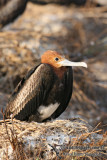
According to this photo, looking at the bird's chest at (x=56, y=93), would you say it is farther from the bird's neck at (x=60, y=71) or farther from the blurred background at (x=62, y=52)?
the blurred background at (x=62, y=52)

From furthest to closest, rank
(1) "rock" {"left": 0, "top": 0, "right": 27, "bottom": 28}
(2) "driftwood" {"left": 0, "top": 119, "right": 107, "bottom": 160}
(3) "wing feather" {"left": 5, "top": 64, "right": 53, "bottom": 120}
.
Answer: (1) "rock" {"left": 0, "top": 0, "right": 27, "bottom": 28}
(3) "wing feather" {"left": 5, "top": 64, "right": 53, "bottom": 120}
(2) "driftwood" {"left": 0, "top": 119, "right": 107, "bottom": 160}

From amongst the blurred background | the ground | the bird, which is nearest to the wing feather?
the bird

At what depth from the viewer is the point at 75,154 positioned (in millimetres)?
2174

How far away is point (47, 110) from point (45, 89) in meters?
0.19

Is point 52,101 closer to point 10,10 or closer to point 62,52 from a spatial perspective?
point 62,52

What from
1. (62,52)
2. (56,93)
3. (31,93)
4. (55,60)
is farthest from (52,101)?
(62,52)

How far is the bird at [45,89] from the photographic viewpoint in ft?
8.41

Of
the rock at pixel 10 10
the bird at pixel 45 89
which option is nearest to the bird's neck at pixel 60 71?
the bird at pixel 45 89

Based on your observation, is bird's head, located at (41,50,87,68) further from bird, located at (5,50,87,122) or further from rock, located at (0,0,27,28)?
rock, located at (0,0,27,28)

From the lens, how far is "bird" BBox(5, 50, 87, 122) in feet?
8.41

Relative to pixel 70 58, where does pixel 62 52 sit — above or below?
above

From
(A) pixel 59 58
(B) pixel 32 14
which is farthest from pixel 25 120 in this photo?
(B) pixel 32 14

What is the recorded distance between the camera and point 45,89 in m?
2.58

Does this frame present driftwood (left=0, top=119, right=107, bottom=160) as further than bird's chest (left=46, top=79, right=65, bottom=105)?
No
